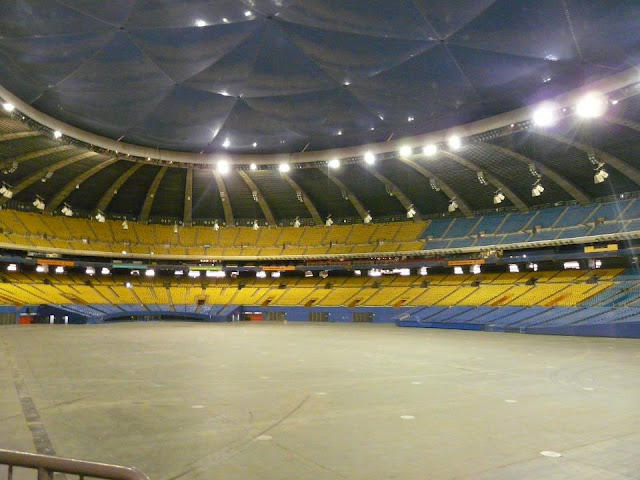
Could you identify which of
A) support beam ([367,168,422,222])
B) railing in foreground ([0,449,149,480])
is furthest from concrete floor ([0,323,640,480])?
support beam ([367,168,422,222])

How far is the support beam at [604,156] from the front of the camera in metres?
28.1

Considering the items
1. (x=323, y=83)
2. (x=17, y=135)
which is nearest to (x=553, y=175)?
(x=323, y=83)

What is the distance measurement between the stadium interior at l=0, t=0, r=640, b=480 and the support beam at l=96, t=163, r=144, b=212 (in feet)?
1.21

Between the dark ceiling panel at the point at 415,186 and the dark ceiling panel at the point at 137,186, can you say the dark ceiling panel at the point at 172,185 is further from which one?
the dark ceiling panel at the point at 415,186

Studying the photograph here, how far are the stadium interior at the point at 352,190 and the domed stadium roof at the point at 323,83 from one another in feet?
0.43

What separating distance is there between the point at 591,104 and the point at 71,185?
4044 cm

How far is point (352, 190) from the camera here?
44.6 metres

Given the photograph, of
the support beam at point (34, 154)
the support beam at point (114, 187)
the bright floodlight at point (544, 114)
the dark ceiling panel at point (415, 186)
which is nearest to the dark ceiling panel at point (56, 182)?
the support beam at point (114, 187)

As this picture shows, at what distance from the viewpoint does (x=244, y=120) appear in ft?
84.3

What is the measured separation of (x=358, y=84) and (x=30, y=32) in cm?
1274

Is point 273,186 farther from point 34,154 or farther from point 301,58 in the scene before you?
point 301,58

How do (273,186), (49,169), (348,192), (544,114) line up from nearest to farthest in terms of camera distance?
(544,114) → (49,169) → (348,192) → (273,186)

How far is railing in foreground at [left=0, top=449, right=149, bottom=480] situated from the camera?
9.77ft

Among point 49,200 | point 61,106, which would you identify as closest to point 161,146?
point 61,106
